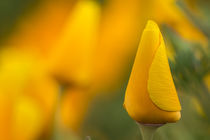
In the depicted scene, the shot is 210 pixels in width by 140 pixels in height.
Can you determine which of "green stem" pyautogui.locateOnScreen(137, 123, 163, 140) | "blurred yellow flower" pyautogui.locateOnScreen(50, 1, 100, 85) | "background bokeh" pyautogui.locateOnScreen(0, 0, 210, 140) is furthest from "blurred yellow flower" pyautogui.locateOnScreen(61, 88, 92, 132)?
"green stem" pyautogui.locateOnScreen(137, 123, 163, 140)

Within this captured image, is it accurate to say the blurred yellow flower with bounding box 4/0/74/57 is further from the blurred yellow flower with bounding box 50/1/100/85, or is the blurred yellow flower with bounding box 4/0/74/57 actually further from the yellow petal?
the yellow petal

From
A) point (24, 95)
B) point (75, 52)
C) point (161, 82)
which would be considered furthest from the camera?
point (24, 95)

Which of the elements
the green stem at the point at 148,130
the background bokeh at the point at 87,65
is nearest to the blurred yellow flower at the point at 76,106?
the background bokeh at the point at 87,65

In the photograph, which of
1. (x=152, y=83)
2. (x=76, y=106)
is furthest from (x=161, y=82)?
(x=76, y=106)

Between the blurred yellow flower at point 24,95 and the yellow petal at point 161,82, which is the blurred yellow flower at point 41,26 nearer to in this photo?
the blurred yellow flower at point 24,95

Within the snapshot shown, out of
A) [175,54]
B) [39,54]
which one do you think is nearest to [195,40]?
[175,54]

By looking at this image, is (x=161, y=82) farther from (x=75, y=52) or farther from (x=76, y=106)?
(x=76, y=106)

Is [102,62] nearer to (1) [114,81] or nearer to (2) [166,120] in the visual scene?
(1) [114,81]
